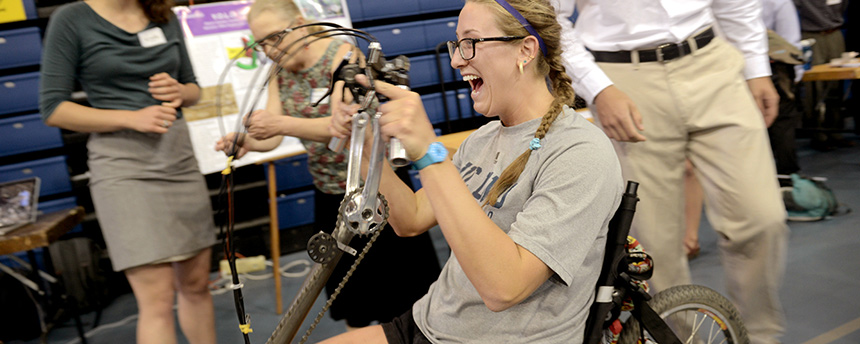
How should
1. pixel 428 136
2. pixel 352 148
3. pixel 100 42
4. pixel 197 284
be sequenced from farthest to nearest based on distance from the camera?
1. pixel 197 284
2. pixel 100 42
3. pixel 428 136
4. pixel 352 148

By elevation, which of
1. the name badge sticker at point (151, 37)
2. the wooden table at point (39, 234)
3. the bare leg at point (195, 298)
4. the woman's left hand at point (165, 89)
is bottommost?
the bare leg at point (195, 298)

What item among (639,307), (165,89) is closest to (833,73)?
(639,307)

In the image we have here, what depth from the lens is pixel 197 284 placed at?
212 cm

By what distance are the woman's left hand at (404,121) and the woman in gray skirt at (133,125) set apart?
1.25 metres

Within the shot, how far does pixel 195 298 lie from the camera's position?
7.00ft

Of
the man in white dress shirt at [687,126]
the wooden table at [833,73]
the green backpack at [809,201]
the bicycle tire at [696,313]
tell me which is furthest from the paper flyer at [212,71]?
the wooden table at [833,73]

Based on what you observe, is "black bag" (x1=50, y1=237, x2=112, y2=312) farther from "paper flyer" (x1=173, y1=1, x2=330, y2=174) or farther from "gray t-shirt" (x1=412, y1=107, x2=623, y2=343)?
"gray t-shirt" (x1=412, y1=107, x2=623, y2=343)

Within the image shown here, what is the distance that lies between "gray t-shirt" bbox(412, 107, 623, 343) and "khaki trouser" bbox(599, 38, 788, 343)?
666 millimetres

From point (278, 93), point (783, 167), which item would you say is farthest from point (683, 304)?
point (783, 167)

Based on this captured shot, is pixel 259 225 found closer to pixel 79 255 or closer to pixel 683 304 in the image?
pixel 79 255

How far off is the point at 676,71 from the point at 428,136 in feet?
3.55

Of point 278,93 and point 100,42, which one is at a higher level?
point 100,42

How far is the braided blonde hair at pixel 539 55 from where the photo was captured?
117 centimetres

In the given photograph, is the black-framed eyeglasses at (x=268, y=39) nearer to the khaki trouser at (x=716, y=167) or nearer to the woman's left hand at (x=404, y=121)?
the woman's left hand at (x=404, y=121)
